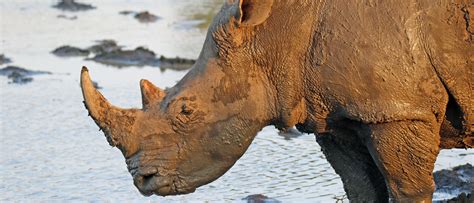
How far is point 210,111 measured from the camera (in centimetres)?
673

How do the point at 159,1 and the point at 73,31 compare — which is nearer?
the point at 73,31

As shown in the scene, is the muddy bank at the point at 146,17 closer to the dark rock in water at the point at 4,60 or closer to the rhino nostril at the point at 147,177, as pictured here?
the dark rock in water at the point at 4,60

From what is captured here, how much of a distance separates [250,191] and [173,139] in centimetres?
359

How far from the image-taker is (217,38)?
6.65 m

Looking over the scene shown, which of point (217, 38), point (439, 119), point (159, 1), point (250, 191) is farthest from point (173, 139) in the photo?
point (159, 1)

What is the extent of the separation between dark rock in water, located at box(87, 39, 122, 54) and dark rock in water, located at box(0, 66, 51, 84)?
163 centimetres

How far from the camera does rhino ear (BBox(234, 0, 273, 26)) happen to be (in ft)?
21.3

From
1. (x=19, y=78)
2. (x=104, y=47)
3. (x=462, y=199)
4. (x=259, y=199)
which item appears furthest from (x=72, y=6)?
(x=462, y=199)

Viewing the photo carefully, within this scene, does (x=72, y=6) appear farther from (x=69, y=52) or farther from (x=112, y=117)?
(x=112, y=117)

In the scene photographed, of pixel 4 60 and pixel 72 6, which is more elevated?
pixel 72 6

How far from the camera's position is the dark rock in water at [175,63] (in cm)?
1684

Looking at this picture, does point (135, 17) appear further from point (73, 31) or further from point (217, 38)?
point (217, 38)

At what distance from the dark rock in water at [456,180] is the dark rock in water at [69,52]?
901 centimetres

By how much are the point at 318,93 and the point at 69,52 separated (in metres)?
12.5
